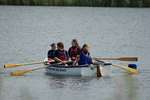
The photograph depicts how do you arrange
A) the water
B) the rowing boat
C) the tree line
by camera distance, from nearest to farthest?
the water → the rowing boat → the tree line

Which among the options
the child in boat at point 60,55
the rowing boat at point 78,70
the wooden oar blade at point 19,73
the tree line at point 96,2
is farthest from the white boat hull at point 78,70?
the tree line at point 96,2

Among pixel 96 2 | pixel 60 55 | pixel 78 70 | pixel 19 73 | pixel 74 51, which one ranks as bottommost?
pixel 96 2

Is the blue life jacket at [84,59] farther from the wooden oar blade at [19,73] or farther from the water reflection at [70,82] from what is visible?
the wooden oar blade at [19,73]

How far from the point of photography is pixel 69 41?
46.2 metres

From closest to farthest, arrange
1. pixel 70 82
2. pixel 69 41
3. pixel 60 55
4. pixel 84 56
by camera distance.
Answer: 1. pixel 70 82
2. pixel 84 56
3. pixel 60 55
4. pixel 69 41

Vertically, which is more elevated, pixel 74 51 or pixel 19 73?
pixel 74 51

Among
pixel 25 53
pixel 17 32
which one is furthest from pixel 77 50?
pixel 17 32

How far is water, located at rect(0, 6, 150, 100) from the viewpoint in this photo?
22094 millimetres

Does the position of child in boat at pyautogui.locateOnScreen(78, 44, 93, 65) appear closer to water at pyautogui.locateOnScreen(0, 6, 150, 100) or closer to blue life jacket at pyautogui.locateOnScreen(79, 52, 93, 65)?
blue life jacket at pyautogui.locateOnScreen(79, 52, 93, 65)

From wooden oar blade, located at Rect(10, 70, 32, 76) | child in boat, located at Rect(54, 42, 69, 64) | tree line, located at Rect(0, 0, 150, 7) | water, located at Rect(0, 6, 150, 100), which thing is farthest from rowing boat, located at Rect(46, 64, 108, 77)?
tree line, located at Rect(0, 0, 150, 7)

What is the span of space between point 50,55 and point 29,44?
51.2 feet

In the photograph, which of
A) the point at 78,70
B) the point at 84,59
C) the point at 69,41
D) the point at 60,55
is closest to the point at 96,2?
the point at 69,41

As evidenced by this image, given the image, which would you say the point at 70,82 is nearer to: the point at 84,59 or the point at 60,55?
the point at 84,59

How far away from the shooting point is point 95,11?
87.0 meters
